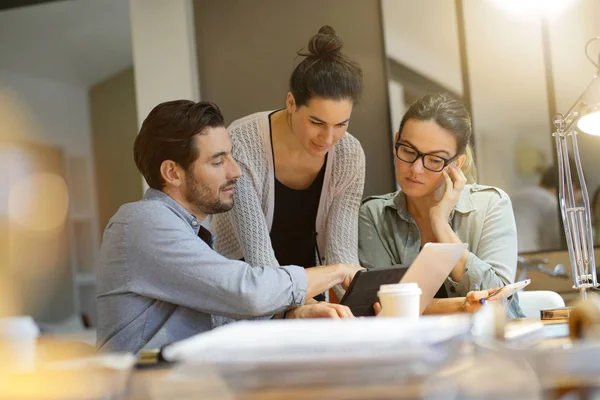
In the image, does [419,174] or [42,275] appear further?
[42,275]

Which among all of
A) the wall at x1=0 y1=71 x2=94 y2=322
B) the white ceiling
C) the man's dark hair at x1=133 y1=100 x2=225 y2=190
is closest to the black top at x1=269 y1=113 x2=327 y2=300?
the man's dark hair at x1=133 y1=100 x2=225 y2=190

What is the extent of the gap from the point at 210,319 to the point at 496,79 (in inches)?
80.3

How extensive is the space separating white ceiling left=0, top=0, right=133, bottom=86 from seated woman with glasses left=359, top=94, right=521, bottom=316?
322 cm

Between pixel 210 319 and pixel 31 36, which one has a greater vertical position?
pixel 31 36

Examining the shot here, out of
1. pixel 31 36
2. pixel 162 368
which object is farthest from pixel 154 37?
pixel 162 368

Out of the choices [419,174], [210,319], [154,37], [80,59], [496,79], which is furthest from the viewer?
[80,59]

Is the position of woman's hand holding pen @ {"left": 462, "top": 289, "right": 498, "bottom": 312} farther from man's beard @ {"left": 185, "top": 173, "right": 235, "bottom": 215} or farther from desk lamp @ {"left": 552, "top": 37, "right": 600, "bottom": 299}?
man's beard @ {"left": 185, "top": 173, "right": 235, "bottom": 215}

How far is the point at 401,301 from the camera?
1.31 meters

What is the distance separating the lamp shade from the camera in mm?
1974

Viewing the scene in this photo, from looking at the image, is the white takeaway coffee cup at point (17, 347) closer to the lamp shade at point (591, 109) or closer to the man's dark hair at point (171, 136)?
the man's dark hair at point (171, 136)

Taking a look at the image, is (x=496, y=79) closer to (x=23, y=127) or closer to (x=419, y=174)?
(x=419, y=174)

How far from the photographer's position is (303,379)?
0.76 m

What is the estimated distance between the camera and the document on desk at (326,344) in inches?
29.6

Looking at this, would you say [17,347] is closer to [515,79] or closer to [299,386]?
[299,386]
